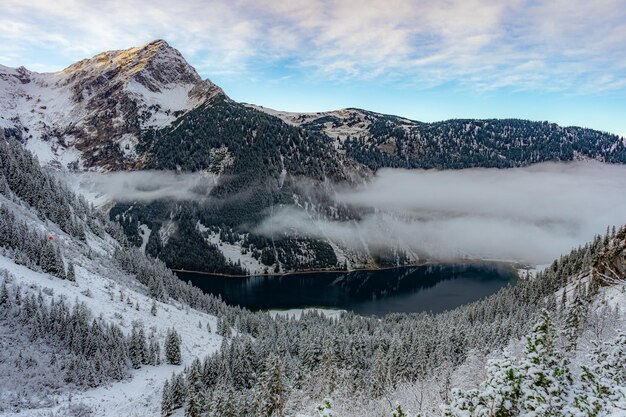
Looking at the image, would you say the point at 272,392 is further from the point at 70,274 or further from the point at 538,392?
the point at 70,274

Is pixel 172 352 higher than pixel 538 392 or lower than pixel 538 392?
lower

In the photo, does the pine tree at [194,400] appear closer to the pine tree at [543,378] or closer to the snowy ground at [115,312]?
the snowy ground at [115,312]

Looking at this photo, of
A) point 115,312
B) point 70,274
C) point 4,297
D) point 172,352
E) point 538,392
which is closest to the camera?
point 538,392

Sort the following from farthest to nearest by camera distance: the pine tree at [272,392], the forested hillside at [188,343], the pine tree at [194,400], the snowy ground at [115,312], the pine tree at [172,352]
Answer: the pine tree at [172,352]
the snowy ground at [115,312]
the forested hillside at [188,343]
the pine tree at [194,400]
the pine tree at [272,392]

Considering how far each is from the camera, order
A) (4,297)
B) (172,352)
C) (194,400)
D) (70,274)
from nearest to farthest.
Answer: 1. (194,400)
2. (4,297)
3. (172,352)
4. (70,274)

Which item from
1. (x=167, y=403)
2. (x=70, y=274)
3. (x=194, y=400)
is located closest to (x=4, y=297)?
(x=70, y=274)

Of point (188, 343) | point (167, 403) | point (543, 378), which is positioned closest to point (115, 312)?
point (188, 343)

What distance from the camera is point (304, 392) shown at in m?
81.1

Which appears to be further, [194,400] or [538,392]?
[194,400]

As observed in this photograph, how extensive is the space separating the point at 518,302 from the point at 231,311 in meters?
102

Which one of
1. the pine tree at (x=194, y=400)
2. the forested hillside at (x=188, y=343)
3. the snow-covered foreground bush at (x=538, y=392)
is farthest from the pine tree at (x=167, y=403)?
the snow-covered foreground bush at (x=538, y=392)

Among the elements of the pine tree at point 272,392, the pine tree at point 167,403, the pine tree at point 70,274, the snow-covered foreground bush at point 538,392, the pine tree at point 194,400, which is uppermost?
the snow-covered foreground bush at point 538,392

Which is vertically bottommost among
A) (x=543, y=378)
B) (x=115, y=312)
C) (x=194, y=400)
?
(x=194, y=400)

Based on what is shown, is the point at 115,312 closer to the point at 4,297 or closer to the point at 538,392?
the point at 4,297
